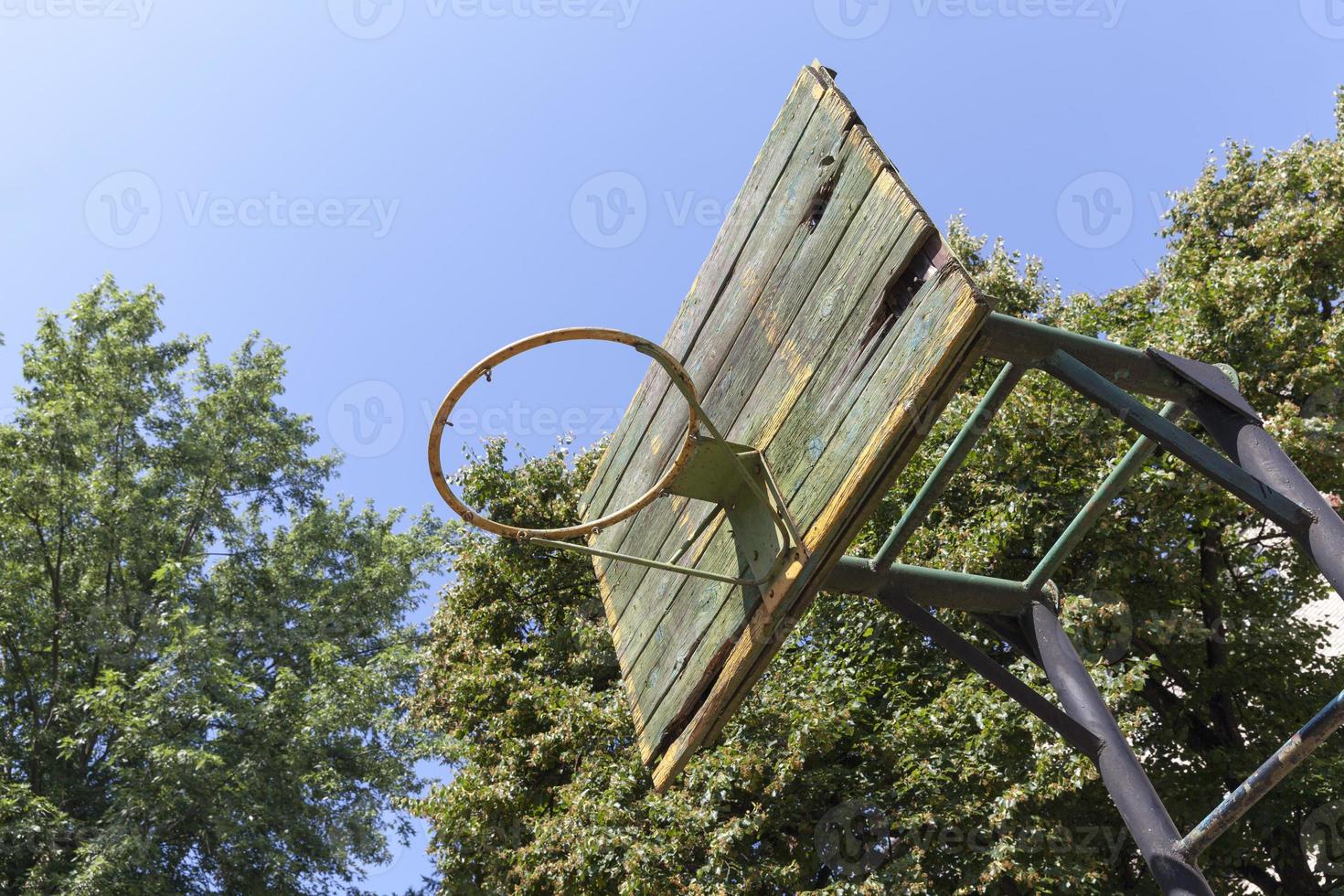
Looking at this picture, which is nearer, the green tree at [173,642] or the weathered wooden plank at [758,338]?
the weathered wooden plank at [758,338]

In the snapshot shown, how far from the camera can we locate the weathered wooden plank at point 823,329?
346 centimetres

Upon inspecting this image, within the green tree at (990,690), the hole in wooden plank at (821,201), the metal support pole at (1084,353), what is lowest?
the metal support pole at (1084,353)

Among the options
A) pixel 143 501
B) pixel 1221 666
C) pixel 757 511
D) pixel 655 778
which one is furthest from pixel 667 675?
pixel 143 501

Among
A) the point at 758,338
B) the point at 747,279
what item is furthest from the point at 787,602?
the point at 747,279

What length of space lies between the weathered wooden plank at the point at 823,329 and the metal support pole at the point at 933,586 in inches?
24.3

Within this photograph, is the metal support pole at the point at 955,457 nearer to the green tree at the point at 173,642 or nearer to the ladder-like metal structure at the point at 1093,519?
the ladder-like metal structure at the point at 1093,519

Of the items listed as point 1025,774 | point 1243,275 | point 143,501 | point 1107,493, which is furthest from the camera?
point 143,501

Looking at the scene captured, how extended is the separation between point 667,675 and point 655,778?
0.39 meters

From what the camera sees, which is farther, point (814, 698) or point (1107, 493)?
point (814, 698)

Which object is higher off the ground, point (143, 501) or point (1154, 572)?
point (143, 501)

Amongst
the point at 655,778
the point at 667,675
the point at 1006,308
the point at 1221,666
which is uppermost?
the point at 1006,308

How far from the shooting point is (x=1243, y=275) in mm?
12148

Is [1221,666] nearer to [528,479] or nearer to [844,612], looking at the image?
[844,612]

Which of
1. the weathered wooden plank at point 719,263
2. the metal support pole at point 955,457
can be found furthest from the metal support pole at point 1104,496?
the weathered wooden plank at point 719,263
